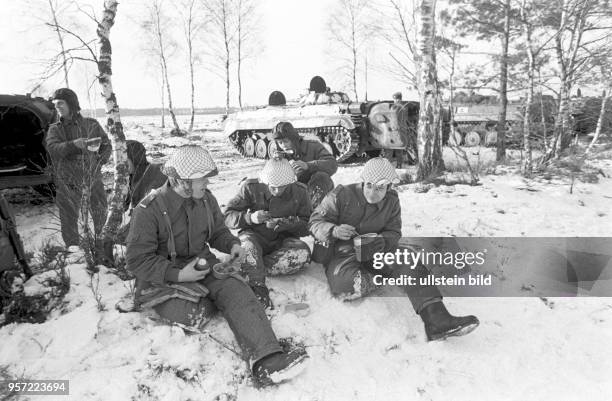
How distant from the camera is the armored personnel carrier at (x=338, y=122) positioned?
10398 mm

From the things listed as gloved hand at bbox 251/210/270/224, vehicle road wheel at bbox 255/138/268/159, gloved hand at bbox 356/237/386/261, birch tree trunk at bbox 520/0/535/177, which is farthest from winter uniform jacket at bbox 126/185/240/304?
vehicle road wheel at bbox 255/138/268/159

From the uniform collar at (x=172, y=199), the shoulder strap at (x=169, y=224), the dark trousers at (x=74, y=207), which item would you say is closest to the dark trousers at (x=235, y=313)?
the shoulder strap at (x=169, y=224)

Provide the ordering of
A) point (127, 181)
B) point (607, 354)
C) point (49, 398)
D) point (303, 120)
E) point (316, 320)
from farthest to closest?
point (303, 120) < point (127, 181) < point (316, 320) < point (607, 354) < point (49, 398)

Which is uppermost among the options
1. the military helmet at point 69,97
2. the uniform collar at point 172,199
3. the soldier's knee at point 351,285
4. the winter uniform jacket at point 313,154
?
the military helmet at point 69,97

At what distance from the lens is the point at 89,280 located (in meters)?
3.25

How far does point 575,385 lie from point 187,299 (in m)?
2.26

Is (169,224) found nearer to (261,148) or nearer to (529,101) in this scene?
(529,101)

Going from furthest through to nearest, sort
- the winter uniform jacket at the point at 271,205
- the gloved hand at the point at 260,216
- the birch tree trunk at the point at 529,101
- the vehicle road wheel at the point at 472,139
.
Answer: the vehicle road wheel at the point at 472,139 < the birch tree trunk at the point at 529,101 < the winter uniform jacket at the point at 271,205 < the gloved hand at the point at 260,216

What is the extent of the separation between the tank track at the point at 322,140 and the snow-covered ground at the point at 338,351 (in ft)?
19.8

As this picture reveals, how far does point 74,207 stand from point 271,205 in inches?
62.5

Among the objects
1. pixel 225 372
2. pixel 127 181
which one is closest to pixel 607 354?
pixel 225 372

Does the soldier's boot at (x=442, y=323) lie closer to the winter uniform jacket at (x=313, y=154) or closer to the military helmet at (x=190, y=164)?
the military helmet at (x=190, y=164)

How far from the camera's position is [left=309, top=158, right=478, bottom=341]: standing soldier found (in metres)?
3.15

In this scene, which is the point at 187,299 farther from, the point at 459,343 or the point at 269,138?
the point at 269,138
